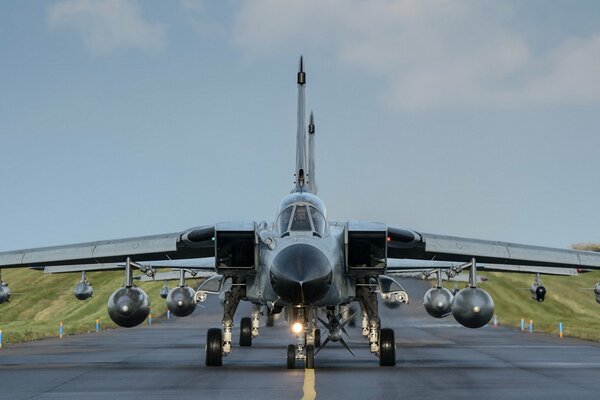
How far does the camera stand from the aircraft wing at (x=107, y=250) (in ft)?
71.5

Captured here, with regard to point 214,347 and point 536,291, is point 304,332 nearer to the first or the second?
point 214,347

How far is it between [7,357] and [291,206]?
34.0ft

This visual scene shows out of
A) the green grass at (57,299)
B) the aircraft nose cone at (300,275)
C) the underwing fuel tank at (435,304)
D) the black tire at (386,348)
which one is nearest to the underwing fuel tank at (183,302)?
the underwing fuel tank at (435,304)

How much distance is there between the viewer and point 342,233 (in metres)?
19.8

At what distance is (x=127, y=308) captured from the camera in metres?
21.1

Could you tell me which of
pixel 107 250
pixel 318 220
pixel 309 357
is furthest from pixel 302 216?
pixel 107 250

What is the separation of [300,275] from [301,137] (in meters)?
6.93

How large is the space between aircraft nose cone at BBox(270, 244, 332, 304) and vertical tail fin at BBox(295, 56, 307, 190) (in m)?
4.13

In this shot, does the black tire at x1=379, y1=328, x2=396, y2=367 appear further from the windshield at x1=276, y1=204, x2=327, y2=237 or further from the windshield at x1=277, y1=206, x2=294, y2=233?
the windshield at x1=277, y1=206, x2=294, y2=233

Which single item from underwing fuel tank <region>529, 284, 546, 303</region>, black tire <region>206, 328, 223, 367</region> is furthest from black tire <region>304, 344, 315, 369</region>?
underwing fuel tank <region>529, 284, 546, 303</region>

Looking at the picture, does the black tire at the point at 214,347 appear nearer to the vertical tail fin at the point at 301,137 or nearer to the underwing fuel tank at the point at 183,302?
the vertical tail fin at the point at 301,137

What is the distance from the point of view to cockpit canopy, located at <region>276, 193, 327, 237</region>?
18.9 meters

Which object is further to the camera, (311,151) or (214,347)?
(311,151)

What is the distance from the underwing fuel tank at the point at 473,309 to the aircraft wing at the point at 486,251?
1.61 m
